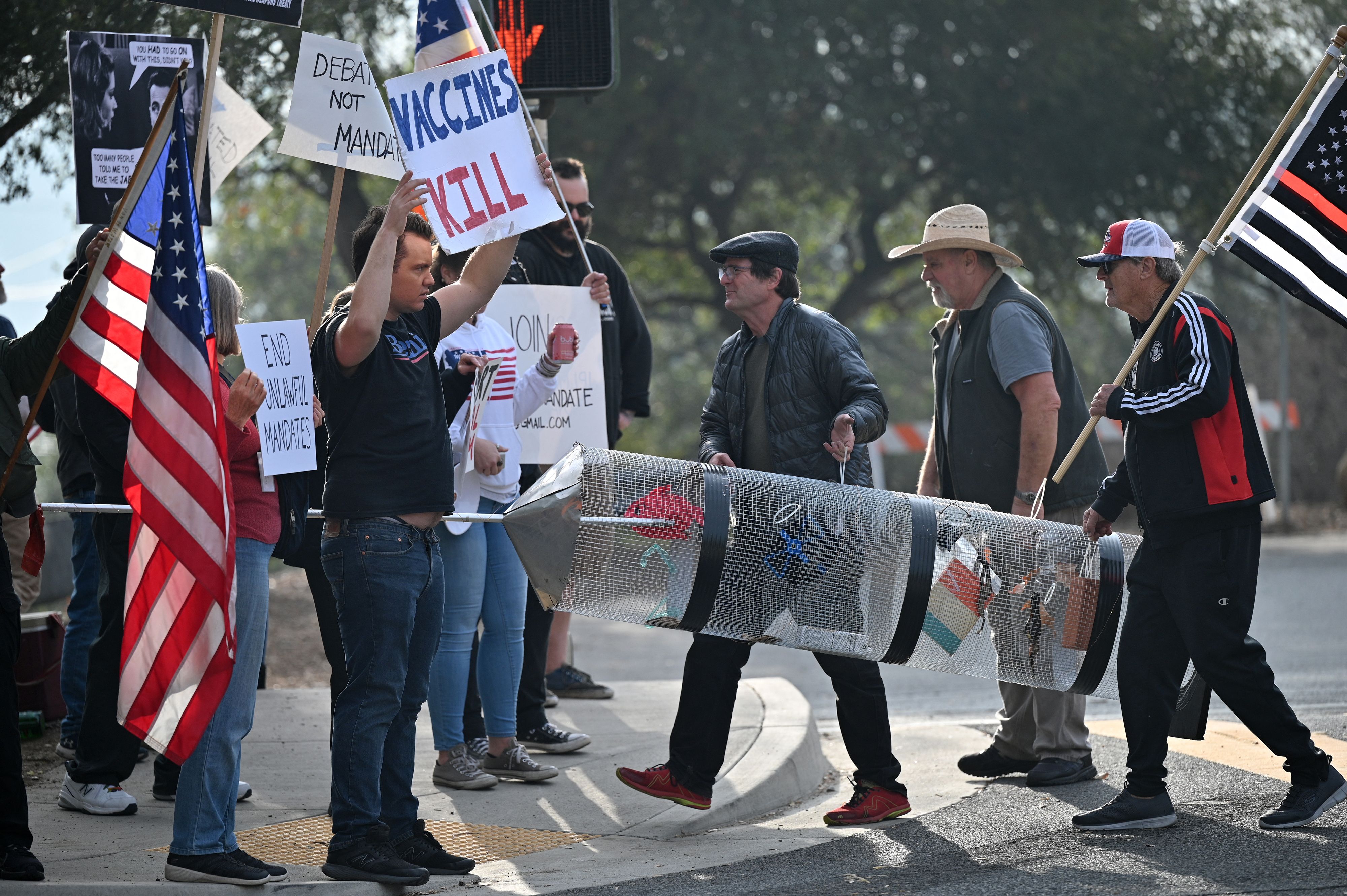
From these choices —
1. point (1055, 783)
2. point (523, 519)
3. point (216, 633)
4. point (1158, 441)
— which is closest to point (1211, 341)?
point (1158, 441)

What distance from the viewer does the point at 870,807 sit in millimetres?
5398

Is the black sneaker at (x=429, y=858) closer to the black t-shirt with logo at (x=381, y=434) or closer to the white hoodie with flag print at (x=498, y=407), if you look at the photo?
the black t-shirt with logo at (x=381, y=434)

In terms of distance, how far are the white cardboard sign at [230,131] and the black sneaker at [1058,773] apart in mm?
4271

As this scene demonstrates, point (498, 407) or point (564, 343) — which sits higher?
point (564, 343)

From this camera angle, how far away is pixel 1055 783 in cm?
588

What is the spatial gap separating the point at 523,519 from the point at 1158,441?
2.21m

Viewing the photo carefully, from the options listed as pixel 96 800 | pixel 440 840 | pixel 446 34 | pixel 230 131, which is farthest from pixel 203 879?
pixel 230 131

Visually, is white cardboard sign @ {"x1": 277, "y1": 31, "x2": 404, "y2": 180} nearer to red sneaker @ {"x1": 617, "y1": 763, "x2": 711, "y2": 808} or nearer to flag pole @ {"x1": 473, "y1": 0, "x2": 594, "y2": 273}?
flag pole @ {"x1": 473, "y1": 0, "x2": 594, "y2": 273}

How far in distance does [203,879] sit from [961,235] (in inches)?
147

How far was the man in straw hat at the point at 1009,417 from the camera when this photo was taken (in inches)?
233

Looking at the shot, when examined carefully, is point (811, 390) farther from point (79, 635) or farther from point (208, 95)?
point (79, 635)

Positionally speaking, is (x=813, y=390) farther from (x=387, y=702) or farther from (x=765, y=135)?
(x=765, y=135)

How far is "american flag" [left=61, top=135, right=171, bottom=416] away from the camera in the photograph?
4395mm

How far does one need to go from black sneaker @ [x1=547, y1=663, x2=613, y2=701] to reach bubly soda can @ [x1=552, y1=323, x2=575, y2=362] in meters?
2.58
